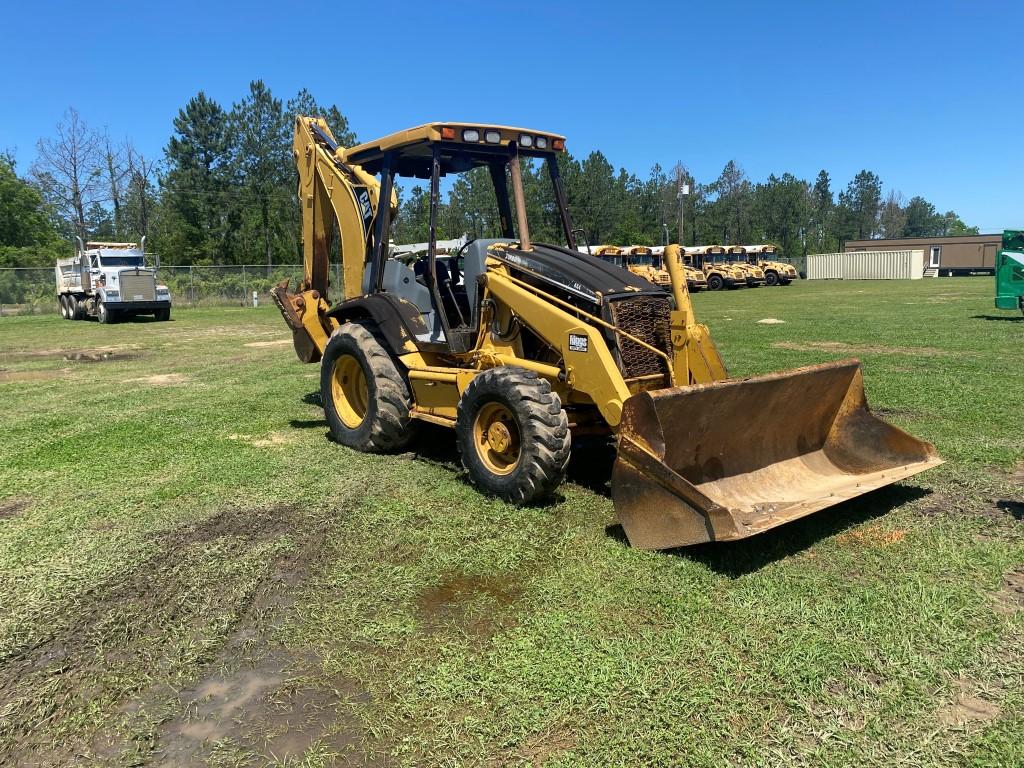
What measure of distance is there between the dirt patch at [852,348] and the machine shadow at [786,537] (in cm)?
852

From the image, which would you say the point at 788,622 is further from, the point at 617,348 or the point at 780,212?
the point at 780,212

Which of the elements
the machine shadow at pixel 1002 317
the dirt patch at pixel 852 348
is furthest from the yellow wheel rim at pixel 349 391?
the machine shadow at pixel 1002 317

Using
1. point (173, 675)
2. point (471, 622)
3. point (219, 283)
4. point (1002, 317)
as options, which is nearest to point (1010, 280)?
point (1002, 317)

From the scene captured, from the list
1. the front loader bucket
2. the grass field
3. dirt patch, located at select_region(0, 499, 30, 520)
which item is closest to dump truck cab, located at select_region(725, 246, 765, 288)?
the grass field

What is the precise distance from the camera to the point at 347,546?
4.70m

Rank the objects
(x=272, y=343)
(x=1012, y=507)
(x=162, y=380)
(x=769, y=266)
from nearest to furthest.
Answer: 1. (x=1012, y=507)
2. (x=162, y=380)
3. (x=272, y=343)
4. (x=769, y=266)

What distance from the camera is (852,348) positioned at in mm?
13836

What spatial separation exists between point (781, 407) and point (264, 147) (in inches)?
2143

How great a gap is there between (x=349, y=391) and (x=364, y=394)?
0.61 ft

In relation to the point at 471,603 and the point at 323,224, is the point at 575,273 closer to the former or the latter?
the point at 471,603

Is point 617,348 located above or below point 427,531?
above

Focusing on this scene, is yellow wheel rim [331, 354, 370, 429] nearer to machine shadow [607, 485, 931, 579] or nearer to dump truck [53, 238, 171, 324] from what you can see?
machine shadow [607, 485, 931, 579]

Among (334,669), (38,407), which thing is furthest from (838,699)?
(38,407)

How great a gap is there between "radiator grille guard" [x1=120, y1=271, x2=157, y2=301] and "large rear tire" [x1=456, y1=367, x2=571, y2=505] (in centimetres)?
2400
